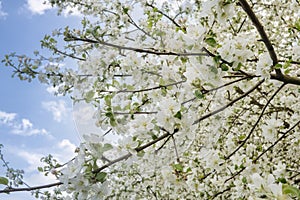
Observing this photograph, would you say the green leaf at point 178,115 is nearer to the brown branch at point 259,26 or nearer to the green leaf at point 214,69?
the green leaf at point 214,69

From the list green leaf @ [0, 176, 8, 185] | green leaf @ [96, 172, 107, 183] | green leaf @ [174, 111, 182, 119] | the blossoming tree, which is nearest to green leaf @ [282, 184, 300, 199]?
the blossoming tree

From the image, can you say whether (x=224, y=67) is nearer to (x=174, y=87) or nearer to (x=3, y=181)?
(x=174, y=87)

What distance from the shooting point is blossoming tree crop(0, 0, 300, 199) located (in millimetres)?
1561

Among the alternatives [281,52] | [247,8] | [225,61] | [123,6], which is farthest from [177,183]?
[281,52]

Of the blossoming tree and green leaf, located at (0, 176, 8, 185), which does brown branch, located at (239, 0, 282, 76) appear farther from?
green leaf, located at (0, 176, 8, 185)

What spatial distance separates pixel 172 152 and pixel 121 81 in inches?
57.5

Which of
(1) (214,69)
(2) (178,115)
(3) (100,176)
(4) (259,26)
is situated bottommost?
(3) (100,176)

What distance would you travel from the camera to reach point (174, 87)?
2.19m

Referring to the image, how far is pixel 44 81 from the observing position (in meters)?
3.17

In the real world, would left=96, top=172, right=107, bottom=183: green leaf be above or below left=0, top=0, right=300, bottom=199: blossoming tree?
below

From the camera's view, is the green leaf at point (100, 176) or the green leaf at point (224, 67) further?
the green leaf at point (224, 67)

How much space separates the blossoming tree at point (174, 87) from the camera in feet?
5.12

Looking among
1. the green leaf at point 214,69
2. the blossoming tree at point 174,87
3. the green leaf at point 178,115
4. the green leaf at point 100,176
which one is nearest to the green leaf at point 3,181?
the blossoming tree at point 174,87

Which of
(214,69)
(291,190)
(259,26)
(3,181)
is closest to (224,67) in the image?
(214,69)
